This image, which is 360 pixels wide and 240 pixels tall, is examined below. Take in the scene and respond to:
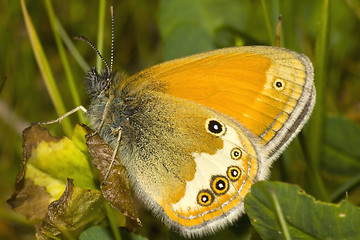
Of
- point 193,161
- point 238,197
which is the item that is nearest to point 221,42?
point 193,161

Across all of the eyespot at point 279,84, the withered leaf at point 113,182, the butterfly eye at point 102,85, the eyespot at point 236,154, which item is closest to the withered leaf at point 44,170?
the withered leaf at point 113,182

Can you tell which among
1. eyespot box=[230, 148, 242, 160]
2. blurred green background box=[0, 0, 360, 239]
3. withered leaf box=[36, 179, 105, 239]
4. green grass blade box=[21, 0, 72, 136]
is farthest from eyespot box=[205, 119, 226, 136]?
green grass blade box=[21, 0, 72, 136]

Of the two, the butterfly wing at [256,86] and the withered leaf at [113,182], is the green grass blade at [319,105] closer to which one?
the butterfly wing at [256,86]

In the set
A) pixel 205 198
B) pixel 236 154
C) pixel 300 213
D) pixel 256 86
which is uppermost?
pixel 256 86

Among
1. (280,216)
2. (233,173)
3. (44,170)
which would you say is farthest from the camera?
(233,173)

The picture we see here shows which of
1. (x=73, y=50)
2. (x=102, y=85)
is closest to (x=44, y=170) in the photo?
(x=102, y=85)

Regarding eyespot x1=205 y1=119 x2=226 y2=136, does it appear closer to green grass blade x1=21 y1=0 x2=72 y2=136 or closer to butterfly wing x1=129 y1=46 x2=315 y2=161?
butterfly wing x1=129 y1=46 x2=315 y2=161

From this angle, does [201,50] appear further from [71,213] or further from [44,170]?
[71,213]
